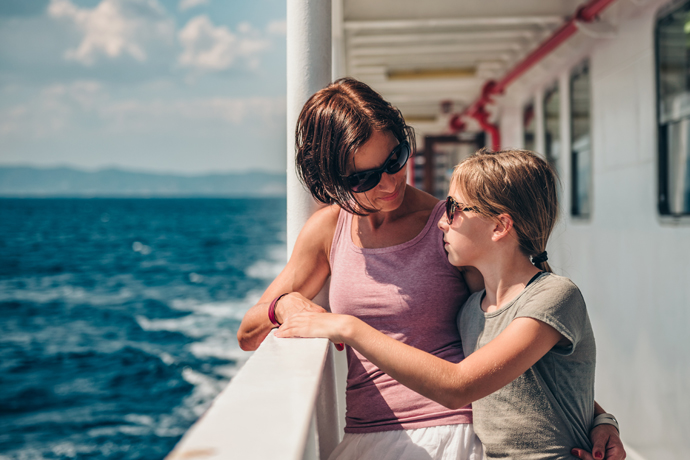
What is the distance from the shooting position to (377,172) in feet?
5.21

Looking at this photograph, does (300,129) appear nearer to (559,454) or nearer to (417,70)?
(559,454)

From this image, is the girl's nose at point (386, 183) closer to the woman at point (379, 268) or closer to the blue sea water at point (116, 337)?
the woman at point (379, 268)

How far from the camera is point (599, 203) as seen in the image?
14.2ft

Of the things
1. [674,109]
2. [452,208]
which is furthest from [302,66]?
[674,109]

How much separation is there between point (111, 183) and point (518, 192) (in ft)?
492

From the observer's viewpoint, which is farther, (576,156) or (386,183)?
(576,156)

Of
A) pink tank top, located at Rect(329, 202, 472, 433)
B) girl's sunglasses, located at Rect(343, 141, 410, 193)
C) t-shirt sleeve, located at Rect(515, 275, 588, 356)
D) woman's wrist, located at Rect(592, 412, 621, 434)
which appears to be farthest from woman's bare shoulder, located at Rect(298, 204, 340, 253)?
woman's wrist, located at Rect(592, 412, 621, 434)

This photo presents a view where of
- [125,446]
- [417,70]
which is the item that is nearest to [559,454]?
[417,70]

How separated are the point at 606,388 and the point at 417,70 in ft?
13.5

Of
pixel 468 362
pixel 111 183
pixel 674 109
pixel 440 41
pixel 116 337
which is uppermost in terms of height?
pixel 111 183

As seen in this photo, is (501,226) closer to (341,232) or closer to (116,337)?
(341,232)

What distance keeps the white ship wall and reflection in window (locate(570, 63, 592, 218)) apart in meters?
0.16

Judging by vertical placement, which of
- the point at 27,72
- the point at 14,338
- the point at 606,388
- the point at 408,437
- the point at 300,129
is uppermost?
the point at 27,72

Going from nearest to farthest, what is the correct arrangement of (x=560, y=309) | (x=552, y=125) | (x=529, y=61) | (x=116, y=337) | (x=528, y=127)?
1. (x=560, y=309)
2. (x=529, y=61)
3. (x=552, y=125)
4. (x=528, y=127)
5. (x=116, y=337)
